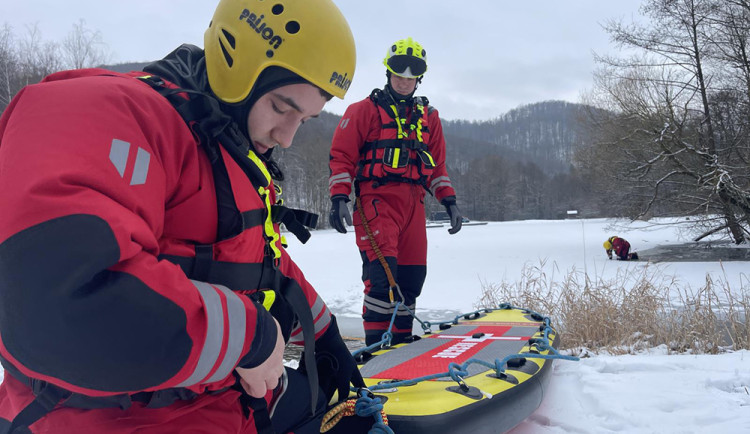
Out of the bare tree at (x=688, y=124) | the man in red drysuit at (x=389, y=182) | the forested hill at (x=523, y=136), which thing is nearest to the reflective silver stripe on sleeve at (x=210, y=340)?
Result: the man in red drysuit at (x=389, y=182)

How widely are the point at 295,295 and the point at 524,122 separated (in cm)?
12620

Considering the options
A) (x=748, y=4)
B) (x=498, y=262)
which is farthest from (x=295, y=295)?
(x=748, y=4)

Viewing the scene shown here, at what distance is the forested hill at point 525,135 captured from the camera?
317 feet

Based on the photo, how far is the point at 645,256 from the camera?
11.9 meters

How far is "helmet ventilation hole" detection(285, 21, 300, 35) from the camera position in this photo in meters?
1.23

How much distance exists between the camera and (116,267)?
75 centimetres

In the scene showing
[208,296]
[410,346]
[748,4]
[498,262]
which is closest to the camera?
[208,296]

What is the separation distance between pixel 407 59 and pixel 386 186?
3.22ft

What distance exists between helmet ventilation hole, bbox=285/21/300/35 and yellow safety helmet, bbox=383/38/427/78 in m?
2.39

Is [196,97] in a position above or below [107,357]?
above

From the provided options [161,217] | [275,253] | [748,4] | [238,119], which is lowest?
[275,253]

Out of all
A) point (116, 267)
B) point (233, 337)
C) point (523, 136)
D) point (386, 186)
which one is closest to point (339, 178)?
point (386, 186)

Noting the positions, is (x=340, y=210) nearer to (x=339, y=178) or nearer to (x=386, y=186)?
(x=339, y=178)

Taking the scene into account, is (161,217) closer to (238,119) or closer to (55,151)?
(55,151)
